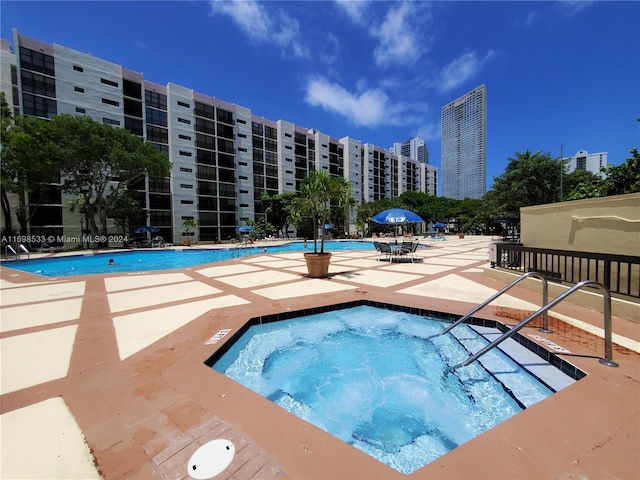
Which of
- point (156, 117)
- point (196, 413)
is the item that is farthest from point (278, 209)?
point (196, 413)

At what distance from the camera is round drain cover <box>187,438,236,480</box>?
1.79 meters

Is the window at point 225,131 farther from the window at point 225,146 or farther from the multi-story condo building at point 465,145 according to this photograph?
the multi-story condo building at point 465,145

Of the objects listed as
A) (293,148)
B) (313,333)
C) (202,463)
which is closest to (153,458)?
(202,463)

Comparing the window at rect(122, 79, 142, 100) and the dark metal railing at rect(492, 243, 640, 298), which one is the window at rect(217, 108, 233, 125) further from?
the dark metal railing at rect(492, 243, 640, 298)

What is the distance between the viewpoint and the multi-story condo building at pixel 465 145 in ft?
364

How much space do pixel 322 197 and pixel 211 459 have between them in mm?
7846

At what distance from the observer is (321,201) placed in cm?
920

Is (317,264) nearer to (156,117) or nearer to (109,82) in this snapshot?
(156,117)

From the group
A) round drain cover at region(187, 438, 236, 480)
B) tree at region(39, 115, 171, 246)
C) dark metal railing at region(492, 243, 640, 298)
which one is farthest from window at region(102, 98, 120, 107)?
round drain cover at region(187, 438, 236, 480)

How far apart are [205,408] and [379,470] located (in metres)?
1.60

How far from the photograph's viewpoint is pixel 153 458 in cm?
194

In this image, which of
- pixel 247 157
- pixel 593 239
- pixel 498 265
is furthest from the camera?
pixel 247 157

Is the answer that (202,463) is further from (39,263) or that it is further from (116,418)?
(39,263)

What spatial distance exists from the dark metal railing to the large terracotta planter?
18.1ft
